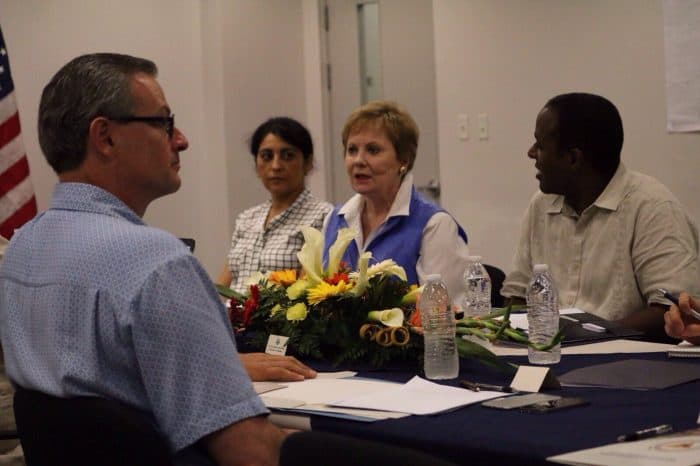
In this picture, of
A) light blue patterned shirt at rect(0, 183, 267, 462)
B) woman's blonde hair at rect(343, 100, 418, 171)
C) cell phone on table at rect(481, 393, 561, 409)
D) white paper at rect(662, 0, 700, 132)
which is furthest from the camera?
white paper at rect(662, 0, 700, 132)

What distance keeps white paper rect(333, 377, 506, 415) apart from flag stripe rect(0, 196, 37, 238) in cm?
337

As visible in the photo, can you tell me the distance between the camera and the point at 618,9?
17.3 feet

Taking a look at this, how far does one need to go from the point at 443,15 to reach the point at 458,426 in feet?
15.1

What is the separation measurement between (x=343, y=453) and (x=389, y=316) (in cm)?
129

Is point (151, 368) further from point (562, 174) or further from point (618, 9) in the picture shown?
point (618, 9)

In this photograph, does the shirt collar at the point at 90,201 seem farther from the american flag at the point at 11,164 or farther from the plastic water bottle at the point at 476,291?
the american flag at the point at 11,164

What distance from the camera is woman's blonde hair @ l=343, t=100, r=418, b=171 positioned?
12.1 ft

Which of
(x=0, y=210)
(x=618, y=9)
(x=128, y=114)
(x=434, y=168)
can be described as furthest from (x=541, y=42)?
(x=128, y=114)

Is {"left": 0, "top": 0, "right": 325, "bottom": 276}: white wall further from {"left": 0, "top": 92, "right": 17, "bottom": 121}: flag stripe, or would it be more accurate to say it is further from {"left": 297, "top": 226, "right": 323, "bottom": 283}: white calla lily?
{"left": 297, "top": 226, "right": 323, "bottom": 283}: white calla lily

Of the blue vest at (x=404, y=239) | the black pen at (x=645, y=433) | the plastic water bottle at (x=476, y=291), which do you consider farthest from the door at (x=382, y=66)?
the black pen at (x=645, y=433)

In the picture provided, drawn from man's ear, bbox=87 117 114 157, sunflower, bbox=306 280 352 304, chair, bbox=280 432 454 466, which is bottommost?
chair, bbox=280 432 454 466

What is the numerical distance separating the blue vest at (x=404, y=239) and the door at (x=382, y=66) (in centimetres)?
289

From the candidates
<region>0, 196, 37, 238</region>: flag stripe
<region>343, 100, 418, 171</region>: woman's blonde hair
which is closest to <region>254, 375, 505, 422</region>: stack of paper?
<region>343, 100, 418, 171</region>: woman's blonde hair

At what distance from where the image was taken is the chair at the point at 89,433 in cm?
148
